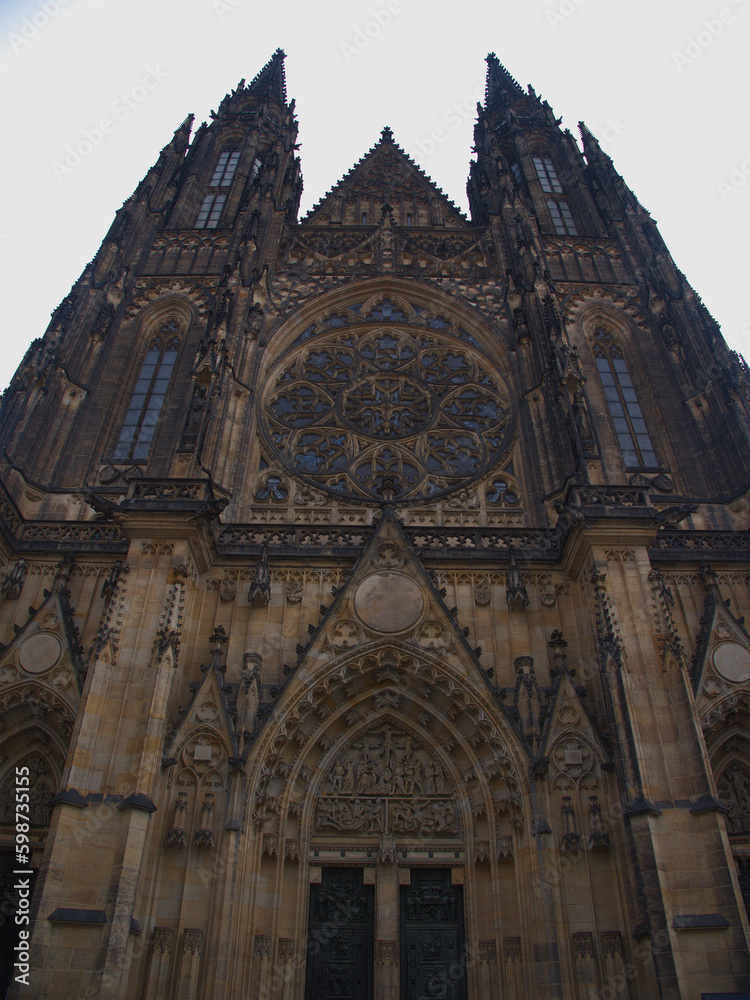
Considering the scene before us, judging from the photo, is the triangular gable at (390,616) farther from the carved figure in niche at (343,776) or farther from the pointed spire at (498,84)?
the pointed spire at (498,84)

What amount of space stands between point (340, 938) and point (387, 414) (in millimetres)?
9364

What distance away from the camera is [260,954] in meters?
9.04

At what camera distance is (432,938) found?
964cm

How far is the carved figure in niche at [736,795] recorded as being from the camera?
10062 mm

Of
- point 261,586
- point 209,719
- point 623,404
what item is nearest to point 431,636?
point 261,586

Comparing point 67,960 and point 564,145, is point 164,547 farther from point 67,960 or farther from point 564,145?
point 564,145

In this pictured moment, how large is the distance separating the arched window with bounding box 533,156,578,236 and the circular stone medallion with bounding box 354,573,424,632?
12392 mm

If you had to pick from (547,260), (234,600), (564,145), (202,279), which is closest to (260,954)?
(234,600)

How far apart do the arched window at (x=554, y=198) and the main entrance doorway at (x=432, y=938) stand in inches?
635

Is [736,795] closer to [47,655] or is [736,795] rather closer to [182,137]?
[47,655]

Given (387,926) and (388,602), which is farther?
(388,602)

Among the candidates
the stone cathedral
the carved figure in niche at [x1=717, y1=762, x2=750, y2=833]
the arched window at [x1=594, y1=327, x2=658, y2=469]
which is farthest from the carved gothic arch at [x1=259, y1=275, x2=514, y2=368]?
the carved figure in niche at [x1=717, y1=762, x2=750, y2=833]

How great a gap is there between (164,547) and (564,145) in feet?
63.2

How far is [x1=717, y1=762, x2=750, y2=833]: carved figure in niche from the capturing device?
1006 cm
